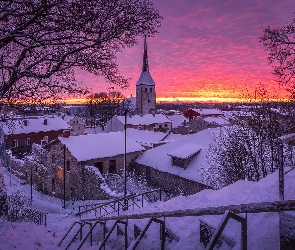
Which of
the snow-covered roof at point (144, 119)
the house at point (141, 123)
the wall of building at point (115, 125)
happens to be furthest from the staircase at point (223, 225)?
the snow-covered roof at point (144, 119)

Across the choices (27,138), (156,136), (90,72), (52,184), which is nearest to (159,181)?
(52,184)

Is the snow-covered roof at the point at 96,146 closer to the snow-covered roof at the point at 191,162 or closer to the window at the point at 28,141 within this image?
the snow-covered roof at the point at 191,162

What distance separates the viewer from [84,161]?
25.2 metres

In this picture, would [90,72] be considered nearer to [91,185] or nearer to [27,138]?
[91,185]

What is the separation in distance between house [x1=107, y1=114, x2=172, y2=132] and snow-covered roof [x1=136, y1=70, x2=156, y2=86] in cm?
2140

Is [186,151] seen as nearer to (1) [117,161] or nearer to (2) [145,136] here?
(1) [117,161]

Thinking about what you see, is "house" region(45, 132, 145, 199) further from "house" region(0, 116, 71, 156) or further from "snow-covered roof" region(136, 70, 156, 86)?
"snow-covered roof" region(136, 70, 156, 86)

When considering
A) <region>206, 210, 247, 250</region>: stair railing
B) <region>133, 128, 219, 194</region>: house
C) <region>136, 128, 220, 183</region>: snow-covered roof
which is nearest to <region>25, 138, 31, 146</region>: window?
<region>133, 128, 219, 194</region>: house

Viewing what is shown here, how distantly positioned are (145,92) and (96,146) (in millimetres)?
58055

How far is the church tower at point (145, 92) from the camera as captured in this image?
84.3m

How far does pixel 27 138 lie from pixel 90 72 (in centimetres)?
4658

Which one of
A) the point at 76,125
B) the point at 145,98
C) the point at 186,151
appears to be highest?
the point at 145,98

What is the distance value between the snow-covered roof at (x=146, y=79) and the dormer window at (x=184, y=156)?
62.2 metres

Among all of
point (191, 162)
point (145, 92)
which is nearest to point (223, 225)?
point (191, 162)
